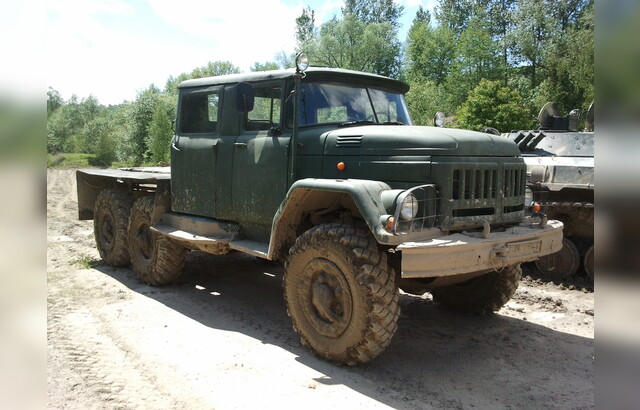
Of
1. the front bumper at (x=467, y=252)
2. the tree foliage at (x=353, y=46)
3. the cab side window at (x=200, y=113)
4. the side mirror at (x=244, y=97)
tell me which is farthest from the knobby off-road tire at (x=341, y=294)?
the tree foliage at (x=353, y=46)

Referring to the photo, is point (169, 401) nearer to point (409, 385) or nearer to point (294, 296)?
point (294, 296)

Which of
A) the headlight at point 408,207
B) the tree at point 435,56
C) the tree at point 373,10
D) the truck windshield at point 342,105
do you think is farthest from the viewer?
the tree at point 373,10

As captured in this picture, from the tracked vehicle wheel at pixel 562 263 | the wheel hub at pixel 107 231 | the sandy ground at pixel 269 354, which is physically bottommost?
the sandy ground at pixel 269 354

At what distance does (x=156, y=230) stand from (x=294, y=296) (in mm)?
2577

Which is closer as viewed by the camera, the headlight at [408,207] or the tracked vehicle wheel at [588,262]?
the headlight at [408,207]

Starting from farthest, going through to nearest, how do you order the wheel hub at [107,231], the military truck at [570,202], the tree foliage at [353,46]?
the tree foliage at [353,46] → the wheel hub at [107,231] → the military truck at [570,202]

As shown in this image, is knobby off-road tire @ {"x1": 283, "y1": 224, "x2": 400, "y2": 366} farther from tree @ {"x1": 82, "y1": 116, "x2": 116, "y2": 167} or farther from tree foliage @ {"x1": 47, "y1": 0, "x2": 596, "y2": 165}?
tree @ {"x1": 82, "y1": 116, "x2": 116, "y2": 167}

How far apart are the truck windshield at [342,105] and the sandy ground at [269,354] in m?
2.13

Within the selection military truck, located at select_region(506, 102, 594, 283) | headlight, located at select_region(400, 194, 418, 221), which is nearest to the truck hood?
headlight, located at select_region(400, 194, 418, 221)

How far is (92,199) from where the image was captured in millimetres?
8875

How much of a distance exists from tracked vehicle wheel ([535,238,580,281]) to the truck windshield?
385 cm

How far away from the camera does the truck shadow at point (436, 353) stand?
13.5 ft

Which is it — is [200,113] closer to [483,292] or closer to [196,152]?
[196,152]

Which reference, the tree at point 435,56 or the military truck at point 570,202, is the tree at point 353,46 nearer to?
the tree at point 435,56
